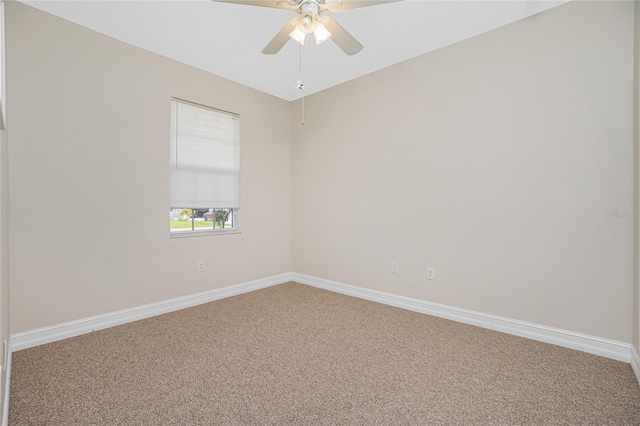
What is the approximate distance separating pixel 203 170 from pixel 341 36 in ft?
7.21

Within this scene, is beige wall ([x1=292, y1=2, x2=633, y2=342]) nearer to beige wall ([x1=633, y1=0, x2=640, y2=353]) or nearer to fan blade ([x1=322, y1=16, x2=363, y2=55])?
beige wall ([x1=633, y1=0, x2=640, y2=353])

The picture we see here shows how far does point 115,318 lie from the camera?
279 centimetres

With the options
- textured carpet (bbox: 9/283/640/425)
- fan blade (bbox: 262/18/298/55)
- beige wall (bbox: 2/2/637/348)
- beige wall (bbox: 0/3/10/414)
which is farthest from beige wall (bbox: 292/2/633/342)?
beige wall (bbox: 0/3/10/414)

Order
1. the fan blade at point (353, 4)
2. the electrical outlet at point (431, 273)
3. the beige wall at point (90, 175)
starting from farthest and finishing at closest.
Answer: the electrical outlet at point (431, 273) < the beige wall at point (90, 175) < the fan blade at point (353, 4)

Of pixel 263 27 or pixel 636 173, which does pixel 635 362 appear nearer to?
pixel 636 173

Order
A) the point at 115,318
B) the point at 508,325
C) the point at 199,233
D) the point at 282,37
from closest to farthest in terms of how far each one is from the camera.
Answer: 1. the point at 282,37
2. the point at 508,325
3. the point at 115,318
4. the point at 199,233

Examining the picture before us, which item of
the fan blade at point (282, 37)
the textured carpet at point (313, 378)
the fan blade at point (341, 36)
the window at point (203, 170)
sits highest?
the fan blade at point (282, 37)

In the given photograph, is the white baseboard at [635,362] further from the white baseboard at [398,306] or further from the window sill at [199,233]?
the window sill at [199,233]

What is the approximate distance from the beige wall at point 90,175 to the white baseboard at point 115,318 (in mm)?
A: 66

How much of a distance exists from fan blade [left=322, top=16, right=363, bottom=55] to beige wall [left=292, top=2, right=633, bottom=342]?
48.5 inches

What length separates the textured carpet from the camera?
1.60m

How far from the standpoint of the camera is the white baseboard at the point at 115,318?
7.73 feet

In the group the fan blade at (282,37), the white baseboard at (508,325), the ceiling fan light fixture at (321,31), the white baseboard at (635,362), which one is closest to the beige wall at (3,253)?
the fan blade at (282,37)

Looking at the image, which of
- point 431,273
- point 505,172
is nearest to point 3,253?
point 431,273
